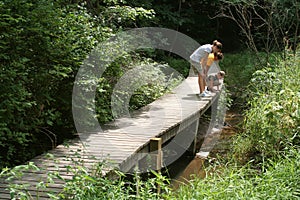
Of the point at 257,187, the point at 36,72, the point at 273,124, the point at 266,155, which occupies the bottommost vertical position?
the point at 266,155

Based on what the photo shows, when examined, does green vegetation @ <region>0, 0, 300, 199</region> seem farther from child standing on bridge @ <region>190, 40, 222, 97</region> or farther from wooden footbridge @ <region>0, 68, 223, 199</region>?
child standing on bridge @ <region>190, 40, 222, 97</region>

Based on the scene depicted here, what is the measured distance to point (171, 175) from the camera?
7.06 metres

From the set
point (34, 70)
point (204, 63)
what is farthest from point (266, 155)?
point (204, 63)

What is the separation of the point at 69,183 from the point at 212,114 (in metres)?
6.51

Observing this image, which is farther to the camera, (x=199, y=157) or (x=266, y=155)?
(x=199, y=157)

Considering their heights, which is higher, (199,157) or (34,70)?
(34,70)

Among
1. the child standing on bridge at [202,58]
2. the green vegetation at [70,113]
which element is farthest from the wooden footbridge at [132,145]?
the child standing on bridge at [202,58]

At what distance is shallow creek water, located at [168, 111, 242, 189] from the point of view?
6.91 metres

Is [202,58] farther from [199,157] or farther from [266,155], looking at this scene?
[266,155]

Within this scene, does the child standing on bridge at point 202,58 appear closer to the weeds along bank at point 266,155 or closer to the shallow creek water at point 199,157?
the weeds along bank at point 266,155

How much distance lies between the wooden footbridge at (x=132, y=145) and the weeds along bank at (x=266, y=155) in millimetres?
739

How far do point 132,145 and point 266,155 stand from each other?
61.3 inches

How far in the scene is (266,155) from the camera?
17.5ft

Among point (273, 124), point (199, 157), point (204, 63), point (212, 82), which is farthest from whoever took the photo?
point (212, 82)
